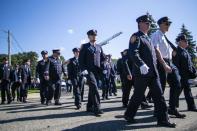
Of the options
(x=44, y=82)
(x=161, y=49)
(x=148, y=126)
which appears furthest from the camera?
(x=44, y=82)

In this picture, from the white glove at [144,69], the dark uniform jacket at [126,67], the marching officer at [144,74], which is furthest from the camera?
the dark uniform jacket at [126,67]

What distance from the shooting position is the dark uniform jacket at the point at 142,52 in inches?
254

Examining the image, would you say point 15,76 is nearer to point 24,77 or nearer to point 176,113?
point 24,77

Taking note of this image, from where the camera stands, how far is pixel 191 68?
860cm

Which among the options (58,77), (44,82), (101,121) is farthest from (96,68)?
(44,82)

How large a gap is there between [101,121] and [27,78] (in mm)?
9407

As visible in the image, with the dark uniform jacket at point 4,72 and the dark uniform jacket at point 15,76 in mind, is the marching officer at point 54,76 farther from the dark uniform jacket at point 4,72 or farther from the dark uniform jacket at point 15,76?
the dark uniform jacket at point 15,76

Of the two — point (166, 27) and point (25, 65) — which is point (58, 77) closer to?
point (25, 65)

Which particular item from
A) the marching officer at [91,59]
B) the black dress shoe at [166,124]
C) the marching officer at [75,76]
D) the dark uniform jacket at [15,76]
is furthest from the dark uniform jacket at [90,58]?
the dark uniform jacket at [15,76]

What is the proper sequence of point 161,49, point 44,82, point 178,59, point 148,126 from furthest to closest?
point 44,82
point 178,59
point 161,49
point 148,126

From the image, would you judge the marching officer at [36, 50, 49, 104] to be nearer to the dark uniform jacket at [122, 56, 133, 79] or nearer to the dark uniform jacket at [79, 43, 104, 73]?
the dark uniform jacket at [122, 56, 133, 79]

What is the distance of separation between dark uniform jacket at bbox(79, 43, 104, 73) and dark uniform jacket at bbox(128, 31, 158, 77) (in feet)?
6.87

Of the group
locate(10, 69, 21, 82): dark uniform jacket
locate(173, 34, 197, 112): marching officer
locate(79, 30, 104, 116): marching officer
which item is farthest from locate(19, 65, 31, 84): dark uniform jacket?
locate(173, 34, 197, 112): marching officer

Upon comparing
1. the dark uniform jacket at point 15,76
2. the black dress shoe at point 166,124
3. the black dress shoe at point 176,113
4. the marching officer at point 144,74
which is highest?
the dark uniform jacket at point 15,76
